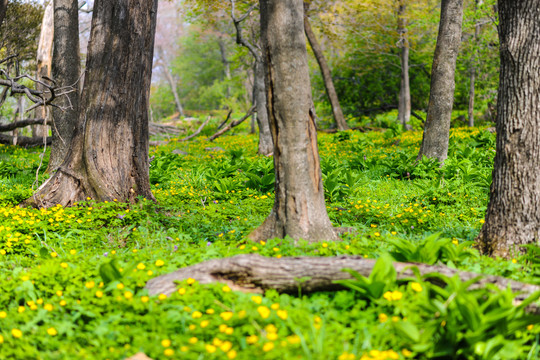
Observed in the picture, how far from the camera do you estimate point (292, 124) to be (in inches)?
147

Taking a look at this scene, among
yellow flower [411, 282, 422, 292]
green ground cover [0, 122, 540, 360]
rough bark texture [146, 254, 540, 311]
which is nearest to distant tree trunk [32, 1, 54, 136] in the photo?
green ground cover [0, 122, 540, 360]

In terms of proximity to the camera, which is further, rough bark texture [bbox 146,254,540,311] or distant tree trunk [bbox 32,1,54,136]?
distant tree trunk [bbox 32,1,54,136]

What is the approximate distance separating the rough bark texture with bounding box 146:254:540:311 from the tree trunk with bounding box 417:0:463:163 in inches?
219

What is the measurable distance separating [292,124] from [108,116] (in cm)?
282

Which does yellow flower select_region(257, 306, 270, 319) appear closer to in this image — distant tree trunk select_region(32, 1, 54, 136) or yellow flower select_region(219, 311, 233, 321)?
yellow flower select_region(219, 311, 233, 321)

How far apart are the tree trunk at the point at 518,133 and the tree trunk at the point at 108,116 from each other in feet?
13.7

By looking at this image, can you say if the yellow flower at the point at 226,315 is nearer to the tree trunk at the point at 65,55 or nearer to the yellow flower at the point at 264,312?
the yellow flower at the point at 264,312

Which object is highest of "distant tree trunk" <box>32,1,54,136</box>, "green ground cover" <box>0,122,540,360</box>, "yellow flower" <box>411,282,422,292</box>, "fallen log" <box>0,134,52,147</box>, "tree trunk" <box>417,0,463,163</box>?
"distant tree trunk" <box>32,1,54,136</box>

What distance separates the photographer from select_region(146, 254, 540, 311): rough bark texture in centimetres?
292

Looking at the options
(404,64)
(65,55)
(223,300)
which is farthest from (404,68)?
(223,300)

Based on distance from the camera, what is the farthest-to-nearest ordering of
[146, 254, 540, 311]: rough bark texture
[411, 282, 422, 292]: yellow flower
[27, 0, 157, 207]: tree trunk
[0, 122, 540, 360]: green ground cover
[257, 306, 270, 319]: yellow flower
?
[27, 0, 157, 207]: tree trunk, [146, 254, 540, 311]: rough bark texture, [411, 282, 422, 292]: yellow flower, [257, 306, 270, 319]: yellow flower, [0, 122, 540, 360]: green ground cover

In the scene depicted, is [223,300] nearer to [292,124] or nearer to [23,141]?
[292,124]

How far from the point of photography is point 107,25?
17.9 feet

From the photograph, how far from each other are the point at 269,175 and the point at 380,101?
48.3ft
